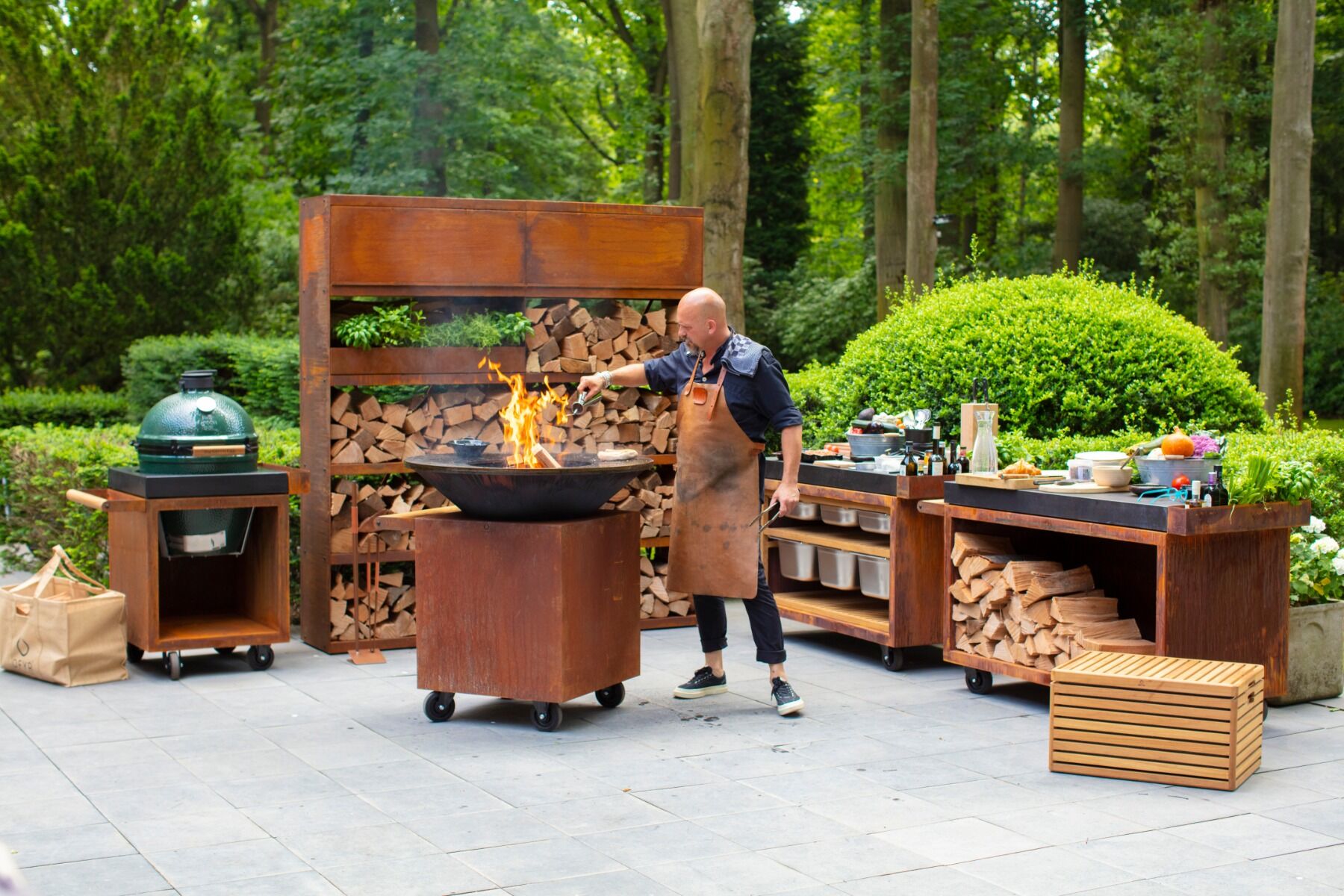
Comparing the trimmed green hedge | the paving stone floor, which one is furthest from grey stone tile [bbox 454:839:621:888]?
the trimmed green hedge

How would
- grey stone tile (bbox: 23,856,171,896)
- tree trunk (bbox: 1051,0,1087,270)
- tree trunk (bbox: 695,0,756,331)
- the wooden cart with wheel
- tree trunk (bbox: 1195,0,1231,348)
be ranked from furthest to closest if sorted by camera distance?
tree trunk (bbox: 1051,0,1087,270) < tree trunk (bbox: 1195,0,1231,348) < tree trunk (bbox: 695,0,756,331) < the wooden cart with wheel < grey stone tile (bbox: 23,856,171,896)

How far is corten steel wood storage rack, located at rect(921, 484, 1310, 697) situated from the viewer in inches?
217

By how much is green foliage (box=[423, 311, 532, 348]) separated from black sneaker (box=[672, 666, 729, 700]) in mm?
2233

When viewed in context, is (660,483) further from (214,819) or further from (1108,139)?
(1108,139)

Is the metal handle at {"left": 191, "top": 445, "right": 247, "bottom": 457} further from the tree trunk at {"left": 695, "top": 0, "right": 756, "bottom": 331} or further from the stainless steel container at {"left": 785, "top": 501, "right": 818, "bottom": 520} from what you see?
the tree trunk at {"left": 695, "top": 0, "right": 756, "bottom": 331}

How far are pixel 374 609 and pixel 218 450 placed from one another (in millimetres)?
1190

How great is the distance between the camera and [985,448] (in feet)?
21.0

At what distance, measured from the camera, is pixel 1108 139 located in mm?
29719

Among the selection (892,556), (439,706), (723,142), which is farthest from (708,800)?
(723,142)

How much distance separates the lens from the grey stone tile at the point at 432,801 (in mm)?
4633

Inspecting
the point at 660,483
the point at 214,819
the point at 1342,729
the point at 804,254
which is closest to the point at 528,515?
the point at 214,819

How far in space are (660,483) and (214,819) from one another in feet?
13.2

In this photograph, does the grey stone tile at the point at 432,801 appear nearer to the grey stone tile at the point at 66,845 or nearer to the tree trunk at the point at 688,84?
the grey stone tile at the point at 66,845

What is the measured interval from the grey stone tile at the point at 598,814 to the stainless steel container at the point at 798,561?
3.04 m
